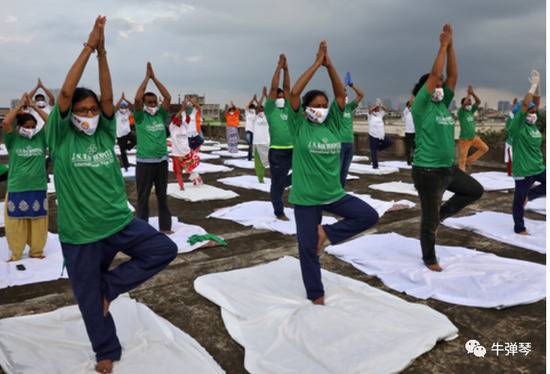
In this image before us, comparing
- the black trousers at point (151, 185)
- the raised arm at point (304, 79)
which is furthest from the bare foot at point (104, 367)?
the black trousers at point (151, 185)

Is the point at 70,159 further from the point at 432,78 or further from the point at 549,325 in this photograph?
the point at 549,325

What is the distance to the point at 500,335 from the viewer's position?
3779 mm

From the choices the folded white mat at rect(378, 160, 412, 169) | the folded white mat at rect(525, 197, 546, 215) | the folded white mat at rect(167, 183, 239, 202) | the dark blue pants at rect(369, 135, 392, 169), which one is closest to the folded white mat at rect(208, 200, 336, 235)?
the folded white mat at rect(167, 183, 239, 202)

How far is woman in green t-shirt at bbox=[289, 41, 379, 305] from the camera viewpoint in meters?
4.25

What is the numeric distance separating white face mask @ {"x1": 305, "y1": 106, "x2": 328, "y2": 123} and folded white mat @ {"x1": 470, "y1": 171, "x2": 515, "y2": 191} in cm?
734

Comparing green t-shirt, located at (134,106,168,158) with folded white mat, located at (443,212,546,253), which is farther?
green t-shirt, located at (134,106,168,158)

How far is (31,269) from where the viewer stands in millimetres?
5527

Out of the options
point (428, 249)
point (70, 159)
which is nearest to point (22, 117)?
point (70, 159)

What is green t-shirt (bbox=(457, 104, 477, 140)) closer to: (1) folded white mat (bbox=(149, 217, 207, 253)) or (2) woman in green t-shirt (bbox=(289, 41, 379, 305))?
(1) folded white mat (bbox=(149, 217, 207, 253))

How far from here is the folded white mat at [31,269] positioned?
519 cm

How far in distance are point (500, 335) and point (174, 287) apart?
10.0 ft

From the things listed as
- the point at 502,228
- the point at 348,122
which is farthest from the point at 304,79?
the point at 348,122

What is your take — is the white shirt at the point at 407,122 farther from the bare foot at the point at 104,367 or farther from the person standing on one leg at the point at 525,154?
the bare foot at the point at 104,367

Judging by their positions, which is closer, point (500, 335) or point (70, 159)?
point (70, 159)
